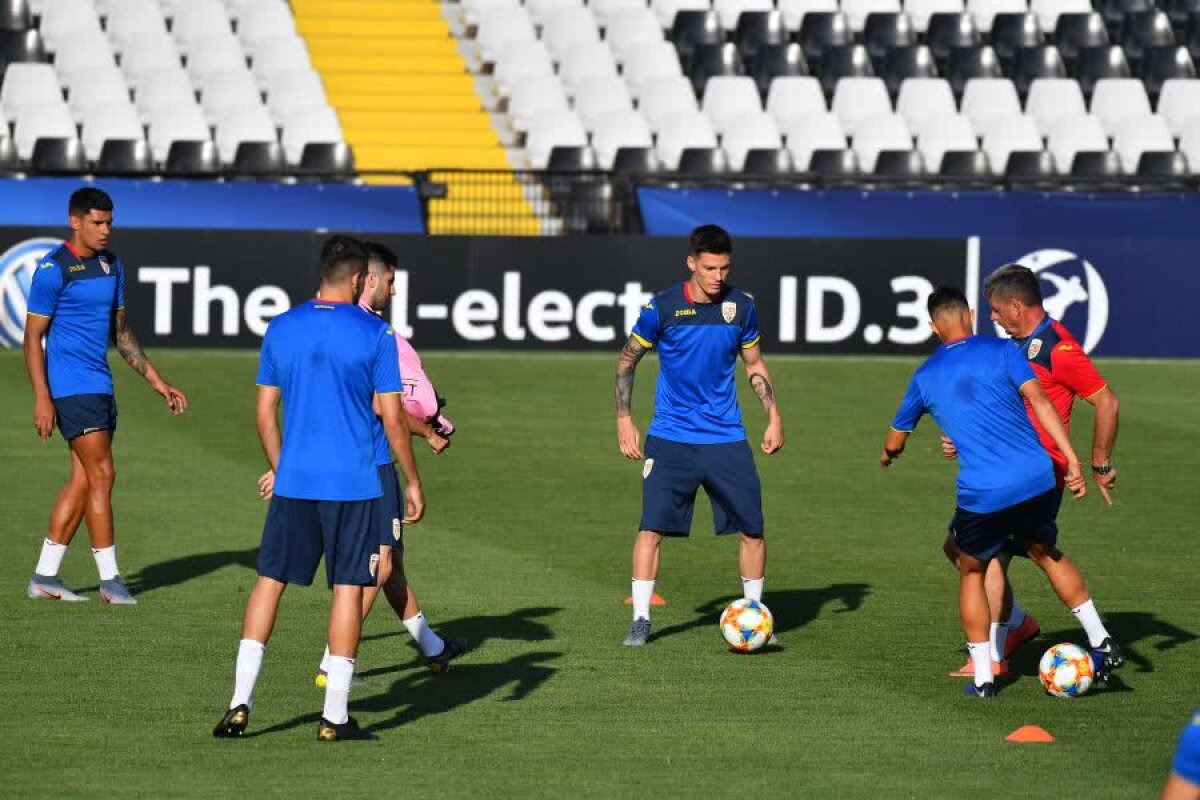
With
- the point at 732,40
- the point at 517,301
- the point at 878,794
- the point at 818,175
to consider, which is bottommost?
the point at 878,794

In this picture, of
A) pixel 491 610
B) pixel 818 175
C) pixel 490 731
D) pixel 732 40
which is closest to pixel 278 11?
pixel 732 40

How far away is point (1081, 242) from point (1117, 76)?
27.0ft

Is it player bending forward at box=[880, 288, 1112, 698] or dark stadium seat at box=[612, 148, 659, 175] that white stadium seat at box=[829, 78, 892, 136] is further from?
player bending forward at box=[880, 288, 1112, 698]

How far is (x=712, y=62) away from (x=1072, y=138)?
5616 millimetres

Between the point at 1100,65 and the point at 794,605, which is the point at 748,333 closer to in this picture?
the point at 794,605

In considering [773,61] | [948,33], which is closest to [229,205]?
[773,61]

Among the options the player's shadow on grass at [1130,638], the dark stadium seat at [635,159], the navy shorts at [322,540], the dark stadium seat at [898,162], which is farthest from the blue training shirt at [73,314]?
the dark stadium seat at [898,162]

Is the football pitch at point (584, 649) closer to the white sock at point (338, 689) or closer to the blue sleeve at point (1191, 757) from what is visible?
the white sock at point (338, 689)

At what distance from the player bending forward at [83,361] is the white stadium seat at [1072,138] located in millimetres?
22509

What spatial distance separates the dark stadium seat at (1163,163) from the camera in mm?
31125

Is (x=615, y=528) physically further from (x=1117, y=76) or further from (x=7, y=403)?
(x=1117, y=76)

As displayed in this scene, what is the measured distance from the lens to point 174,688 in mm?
9688

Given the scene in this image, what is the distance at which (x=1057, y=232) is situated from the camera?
90.6 feet

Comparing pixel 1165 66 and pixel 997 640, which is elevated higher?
pixel 1165 66
